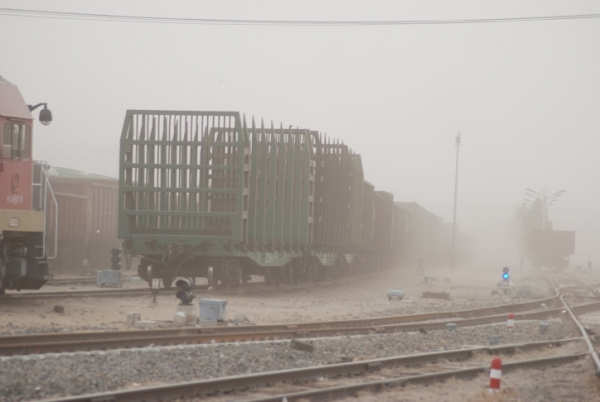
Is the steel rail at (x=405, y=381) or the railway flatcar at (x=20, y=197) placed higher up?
the railway flatcar at (x=20, y=197)

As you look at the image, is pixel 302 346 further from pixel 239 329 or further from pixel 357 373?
pixel 239 329

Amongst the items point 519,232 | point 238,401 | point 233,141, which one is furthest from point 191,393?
point 519,232

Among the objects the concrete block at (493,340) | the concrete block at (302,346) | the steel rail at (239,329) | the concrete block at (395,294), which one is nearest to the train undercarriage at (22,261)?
the steel rail at (239,329)

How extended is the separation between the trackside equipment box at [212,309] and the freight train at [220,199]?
564 centimetres

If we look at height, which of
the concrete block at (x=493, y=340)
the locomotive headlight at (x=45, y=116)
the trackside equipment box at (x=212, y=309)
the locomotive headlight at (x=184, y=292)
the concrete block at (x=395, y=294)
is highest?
the locomotive headlight at (x=45, y=116)

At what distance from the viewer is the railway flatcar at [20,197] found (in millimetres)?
14352

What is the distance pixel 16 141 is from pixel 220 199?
6.27 metres

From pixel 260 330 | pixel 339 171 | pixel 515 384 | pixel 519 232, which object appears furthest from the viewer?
pixel 519 232

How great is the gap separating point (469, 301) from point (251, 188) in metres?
7.50

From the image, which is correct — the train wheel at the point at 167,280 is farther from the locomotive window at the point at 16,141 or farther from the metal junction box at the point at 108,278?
the locomotive window at the point at 16,141

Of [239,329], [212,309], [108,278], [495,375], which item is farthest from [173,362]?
[108,278]

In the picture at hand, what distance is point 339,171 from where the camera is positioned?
26766mm

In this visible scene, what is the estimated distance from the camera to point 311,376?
8641 mm

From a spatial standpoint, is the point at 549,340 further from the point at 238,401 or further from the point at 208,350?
the point at 238,401
